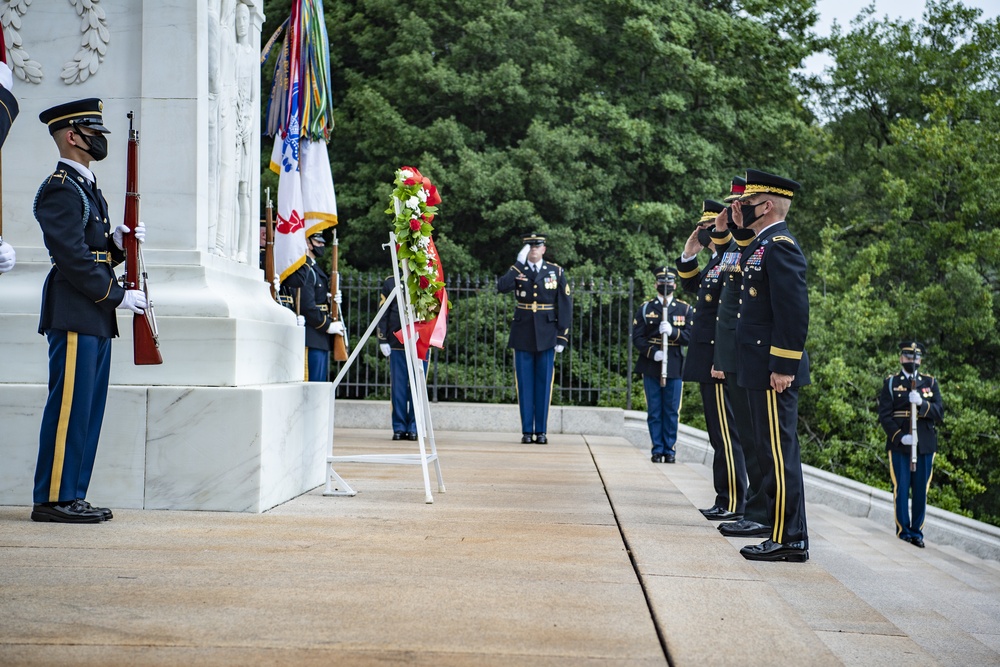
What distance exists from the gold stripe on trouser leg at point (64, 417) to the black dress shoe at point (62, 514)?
0.06 m

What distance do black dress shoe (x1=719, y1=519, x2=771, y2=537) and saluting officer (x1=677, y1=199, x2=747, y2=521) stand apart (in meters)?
0.31

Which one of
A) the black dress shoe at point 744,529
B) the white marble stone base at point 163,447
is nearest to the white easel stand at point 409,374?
the white marble stone base at point 163,447

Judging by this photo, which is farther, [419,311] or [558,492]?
[558,492]

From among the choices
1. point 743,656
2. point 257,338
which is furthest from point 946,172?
point 743,656

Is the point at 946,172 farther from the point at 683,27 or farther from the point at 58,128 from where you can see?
the point at 58,128

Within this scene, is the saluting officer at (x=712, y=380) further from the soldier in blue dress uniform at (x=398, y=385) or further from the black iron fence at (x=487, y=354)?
the black iron fence at (x=487, y=354)

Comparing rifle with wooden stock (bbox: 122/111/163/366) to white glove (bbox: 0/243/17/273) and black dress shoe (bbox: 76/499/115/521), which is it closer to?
black dress shoe (bbox: 76/499/115/521)

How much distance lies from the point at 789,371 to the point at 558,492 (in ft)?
6.87

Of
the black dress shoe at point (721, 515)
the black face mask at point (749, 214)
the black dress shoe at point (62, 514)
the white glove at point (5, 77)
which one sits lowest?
the black dress shoe at point (721, 515)

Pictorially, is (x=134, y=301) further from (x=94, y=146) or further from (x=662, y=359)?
(x=662, y=359)

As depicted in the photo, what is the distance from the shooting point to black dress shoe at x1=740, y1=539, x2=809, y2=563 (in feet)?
17.0

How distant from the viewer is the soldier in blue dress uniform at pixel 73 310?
493cm

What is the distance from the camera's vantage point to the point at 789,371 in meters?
5.28

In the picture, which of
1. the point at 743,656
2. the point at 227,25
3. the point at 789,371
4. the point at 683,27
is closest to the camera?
the point at 743,656
